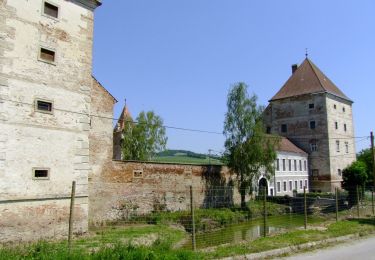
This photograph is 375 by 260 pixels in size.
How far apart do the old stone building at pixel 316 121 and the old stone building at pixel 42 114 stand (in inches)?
1325

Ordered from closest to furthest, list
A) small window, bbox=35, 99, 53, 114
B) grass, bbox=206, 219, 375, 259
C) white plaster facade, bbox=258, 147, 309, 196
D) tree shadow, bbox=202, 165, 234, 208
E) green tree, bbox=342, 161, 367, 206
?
grass, bbox=206, 219, 375, 259, small window, bbox=35, 99, 53, 114, tree shadow, bbox=202, 165, 234, 208, green tree, bbox=342, 161, 367, 206, white plaster facade, bbox=258, 147, 309, 196

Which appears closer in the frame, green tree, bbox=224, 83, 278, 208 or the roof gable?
green tree, bbox=224, 83, 278, 208

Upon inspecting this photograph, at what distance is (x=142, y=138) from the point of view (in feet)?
122

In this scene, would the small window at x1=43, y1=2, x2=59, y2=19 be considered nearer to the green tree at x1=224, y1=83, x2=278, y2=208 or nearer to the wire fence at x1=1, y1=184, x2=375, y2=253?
the wire fence at x1=1, y1=184, x2=375, y2=253

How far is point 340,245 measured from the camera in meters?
11.4

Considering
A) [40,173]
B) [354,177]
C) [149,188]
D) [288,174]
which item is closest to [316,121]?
[288,174]

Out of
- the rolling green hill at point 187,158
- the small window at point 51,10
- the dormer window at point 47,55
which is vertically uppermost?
the small window at point 51,10

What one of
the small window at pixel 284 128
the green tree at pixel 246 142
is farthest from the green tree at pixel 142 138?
the small window at pixel 284 128

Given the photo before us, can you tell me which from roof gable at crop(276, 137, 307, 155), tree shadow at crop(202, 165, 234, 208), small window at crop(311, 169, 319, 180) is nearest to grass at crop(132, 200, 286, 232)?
tree shadow at crop(202, 165, 234, 208)

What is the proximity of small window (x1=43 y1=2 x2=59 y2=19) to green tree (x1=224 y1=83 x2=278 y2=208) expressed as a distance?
17.9m

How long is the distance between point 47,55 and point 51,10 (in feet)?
6.78

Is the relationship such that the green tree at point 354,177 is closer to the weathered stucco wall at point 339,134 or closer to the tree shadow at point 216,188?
the weathered stucco wall at point 339,134

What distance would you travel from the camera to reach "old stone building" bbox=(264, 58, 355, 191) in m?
43.2

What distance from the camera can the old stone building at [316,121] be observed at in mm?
43250
